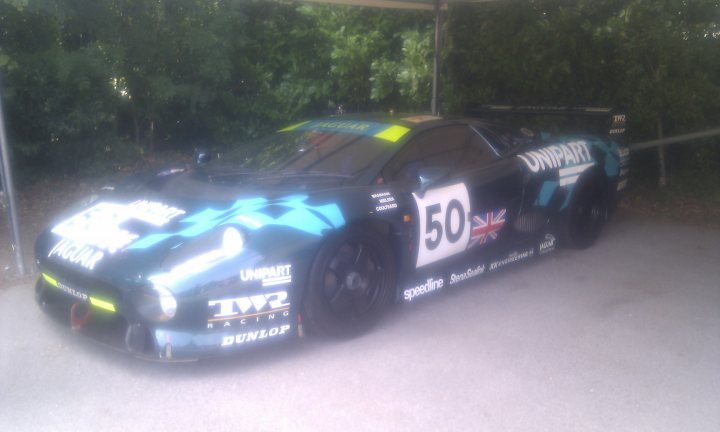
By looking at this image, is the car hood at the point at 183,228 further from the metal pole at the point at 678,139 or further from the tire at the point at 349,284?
the metal pole at the point at 678,139

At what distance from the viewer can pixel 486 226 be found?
16.2 ft

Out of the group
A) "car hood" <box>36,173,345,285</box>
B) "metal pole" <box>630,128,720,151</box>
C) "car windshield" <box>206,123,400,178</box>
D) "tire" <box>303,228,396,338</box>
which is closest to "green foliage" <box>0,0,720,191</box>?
"metal pole" <box>630,128,720,151</box>

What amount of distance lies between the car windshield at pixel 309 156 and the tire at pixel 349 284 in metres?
0.56

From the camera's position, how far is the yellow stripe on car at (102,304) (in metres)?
3.57

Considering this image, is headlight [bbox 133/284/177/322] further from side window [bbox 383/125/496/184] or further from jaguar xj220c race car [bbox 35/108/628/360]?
side window [bbox 383/125/496/184]

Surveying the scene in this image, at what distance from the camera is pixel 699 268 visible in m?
5.81

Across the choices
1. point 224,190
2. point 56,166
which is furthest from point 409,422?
point 56,166

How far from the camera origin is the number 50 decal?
14.6ft

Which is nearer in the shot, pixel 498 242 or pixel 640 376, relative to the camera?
pixel 640 376

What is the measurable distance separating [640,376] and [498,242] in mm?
1571

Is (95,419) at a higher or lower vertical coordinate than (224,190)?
lower

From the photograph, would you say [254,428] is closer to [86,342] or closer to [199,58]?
[86,342]

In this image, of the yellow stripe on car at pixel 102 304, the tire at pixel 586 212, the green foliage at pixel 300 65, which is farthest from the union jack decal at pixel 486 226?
the green foliage at pixel 300 65

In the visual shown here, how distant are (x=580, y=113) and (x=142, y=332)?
15.3ft
